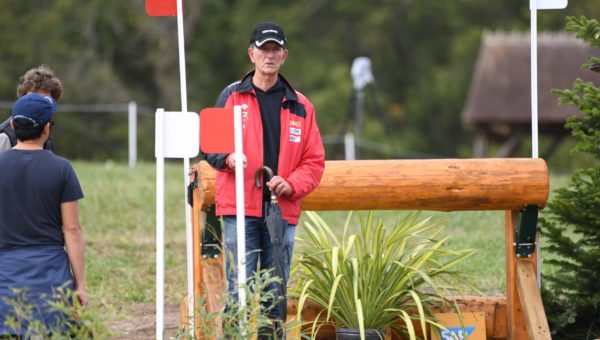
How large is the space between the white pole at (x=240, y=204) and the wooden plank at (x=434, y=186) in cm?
127

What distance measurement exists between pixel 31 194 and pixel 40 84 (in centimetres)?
138

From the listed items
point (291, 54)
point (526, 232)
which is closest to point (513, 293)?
point (526, 232)

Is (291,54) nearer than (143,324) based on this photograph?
No

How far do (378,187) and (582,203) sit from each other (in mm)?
1099

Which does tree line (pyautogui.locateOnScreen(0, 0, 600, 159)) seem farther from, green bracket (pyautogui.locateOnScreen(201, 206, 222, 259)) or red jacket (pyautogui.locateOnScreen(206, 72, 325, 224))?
red jacket (pyautogui.locateOnScreen(206, 72, 325, 224))

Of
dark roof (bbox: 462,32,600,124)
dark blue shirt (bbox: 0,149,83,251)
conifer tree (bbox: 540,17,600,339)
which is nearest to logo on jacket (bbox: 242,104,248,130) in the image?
dark blue shirt (bbox: 0,149,83,251)

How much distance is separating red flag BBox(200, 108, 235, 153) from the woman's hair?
4.12 feet

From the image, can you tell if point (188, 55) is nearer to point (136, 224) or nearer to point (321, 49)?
point (321, 49)

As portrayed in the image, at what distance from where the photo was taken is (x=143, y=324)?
23.7 feet

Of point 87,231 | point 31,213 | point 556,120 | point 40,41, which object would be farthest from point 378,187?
point 40,41

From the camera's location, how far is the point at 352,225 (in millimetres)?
10961

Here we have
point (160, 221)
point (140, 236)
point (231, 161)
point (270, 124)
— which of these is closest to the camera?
point (160, 221)

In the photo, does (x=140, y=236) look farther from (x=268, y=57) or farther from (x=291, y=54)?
(x=291, y=54)

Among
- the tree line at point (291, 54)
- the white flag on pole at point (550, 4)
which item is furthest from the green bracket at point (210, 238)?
the tree line at point (291, 54)
